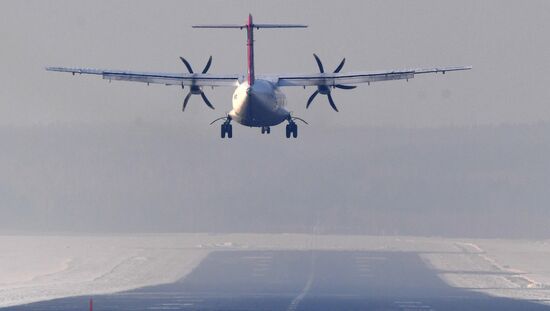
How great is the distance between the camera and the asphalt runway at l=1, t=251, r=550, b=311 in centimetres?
14600

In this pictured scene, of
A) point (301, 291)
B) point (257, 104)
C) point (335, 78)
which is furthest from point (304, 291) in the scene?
point (257, 104)

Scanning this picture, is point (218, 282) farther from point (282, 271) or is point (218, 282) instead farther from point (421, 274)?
point (421, 274)

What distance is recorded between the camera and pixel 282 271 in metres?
188

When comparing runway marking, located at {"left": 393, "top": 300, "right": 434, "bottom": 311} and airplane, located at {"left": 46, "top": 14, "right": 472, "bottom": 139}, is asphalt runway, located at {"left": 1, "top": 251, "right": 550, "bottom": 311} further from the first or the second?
airplane, located at {"left": 46, "top": 14, "right": 472, "bottom": 139}

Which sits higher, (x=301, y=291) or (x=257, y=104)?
(x=257, y=104)

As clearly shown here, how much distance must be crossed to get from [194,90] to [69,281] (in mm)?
51052

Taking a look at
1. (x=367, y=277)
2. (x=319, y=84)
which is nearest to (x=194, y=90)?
(x=319, y=84)

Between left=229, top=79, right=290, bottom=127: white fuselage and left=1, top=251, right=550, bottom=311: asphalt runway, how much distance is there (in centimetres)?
2241

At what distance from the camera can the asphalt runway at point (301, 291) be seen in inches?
5748

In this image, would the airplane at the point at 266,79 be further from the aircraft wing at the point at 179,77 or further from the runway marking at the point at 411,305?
the runway marking at the point at 411,305

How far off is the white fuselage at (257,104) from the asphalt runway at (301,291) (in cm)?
2241

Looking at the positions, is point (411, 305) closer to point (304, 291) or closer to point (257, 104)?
point (304, 291)

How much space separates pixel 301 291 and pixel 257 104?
48.0m

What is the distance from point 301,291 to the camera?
166 metres
